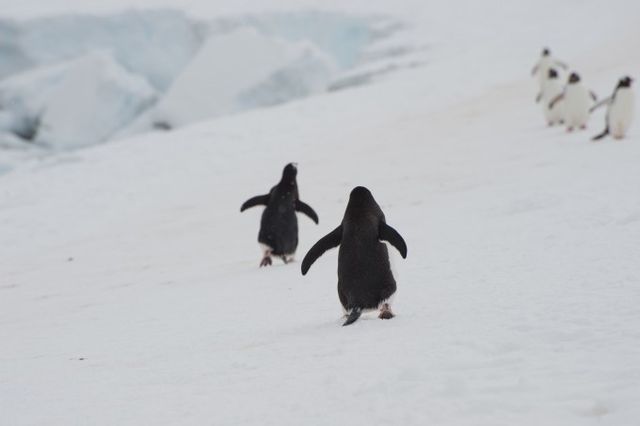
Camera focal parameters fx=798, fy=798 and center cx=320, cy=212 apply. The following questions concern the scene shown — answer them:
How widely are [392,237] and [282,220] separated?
229cm

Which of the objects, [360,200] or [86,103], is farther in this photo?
[86,103]

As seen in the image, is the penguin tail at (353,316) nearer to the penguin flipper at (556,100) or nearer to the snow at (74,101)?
the penguin flipper at (556,100)

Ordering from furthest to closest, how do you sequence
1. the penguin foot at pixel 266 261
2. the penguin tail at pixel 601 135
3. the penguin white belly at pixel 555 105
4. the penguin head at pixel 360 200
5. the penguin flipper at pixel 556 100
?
the penguin white belly at pixel 555 105
the penguin flipper at pixel 556 100
the penguin tail at pixel 601 135
the penguin foot at pixel 266 261
the penguin head at pixel 360 200

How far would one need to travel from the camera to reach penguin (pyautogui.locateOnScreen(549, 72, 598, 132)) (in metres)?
10.2

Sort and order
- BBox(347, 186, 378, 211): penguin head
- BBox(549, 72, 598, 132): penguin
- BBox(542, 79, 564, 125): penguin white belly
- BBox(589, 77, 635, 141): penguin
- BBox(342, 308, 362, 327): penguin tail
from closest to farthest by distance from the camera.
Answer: BBox(342, 308, 362, 327): penguin tail, BBox(347, 186, 378, 211): penguin head, BBox(589, 77, 635, 141): penguin, BBox(549, 72, 598, 132): penguin, BBox(542, 79, 564, 125): penguin white belly

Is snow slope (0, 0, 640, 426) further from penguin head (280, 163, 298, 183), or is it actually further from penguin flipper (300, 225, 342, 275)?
penguin head (280, 163, 298, 183)

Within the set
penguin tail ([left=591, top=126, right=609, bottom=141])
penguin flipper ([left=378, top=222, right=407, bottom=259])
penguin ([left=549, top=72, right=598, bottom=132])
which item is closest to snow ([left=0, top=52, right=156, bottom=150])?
penguin ([left=549, top=72, right=598, bottom=132])

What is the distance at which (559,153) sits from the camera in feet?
28.8

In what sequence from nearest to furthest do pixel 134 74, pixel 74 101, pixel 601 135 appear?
pixel 601 135 < pixel 74 101 < pixel 134 74

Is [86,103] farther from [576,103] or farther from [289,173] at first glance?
[289,173]

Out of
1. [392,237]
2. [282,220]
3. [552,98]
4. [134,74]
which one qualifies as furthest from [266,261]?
[134,74]

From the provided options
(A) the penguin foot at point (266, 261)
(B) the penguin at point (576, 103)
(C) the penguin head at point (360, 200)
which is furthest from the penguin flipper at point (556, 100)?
(C) the penguin head at point (360, 200)

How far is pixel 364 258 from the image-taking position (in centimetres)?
370

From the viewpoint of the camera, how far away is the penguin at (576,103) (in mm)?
10219
